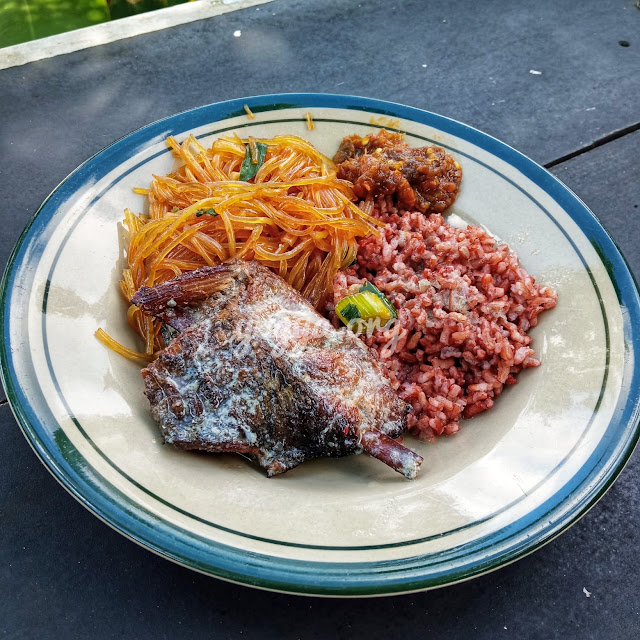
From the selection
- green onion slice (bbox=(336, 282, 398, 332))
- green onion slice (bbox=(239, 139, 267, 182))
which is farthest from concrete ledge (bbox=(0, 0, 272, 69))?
green onion slice (bbox=(336, 282, 398, 332))

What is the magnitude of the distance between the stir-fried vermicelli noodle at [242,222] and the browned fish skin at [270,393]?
1.25 ft

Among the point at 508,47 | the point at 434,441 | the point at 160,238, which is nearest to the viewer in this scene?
the point at 434,441

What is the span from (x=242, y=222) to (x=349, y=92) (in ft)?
7.03

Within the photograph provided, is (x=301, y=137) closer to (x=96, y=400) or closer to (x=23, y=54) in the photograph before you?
(x=96, y=400)

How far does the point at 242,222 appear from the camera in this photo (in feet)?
9.93

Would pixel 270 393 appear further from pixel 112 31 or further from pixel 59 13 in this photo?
pixel 59 13

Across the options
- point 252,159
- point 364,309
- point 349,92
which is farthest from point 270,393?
point 349,92

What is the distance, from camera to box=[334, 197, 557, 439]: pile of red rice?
2.76 m

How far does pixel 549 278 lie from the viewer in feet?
9.69

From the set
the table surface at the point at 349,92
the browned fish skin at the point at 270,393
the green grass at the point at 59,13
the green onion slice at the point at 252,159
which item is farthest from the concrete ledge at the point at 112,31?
the browned fish skin at the point at 270,393

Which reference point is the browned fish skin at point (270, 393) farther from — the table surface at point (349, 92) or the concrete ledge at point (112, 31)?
the concrete ledge at point (112, 31)

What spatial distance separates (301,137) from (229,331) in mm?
1389

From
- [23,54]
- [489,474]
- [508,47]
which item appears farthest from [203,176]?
[508,47]

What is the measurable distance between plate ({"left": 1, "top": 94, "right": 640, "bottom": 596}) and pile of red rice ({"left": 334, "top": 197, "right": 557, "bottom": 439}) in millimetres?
90
